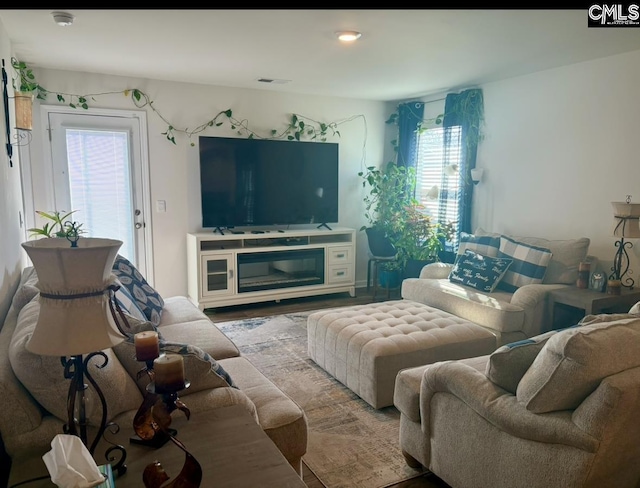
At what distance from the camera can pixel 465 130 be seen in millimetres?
5004

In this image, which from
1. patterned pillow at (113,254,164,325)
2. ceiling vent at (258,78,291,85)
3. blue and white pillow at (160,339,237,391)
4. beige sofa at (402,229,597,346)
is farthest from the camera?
ceiling vent at (258,78,291,85)

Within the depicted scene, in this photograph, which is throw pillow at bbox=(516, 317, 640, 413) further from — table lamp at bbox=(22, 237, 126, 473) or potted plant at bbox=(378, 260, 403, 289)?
potted plant at bbox=(378, 260, 403, 289)

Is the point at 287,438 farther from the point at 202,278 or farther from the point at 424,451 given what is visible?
the point at 202,278

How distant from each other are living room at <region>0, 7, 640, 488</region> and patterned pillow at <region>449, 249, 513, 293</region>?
0.68m

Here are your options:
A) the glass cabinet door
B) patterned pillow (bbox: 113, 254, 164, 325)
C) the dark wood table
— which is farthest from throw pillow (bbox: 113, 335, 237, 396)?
the glass cabinet door

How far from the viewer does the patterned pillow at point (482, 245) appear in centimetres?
425

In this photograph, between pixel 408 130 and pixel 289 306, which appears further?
pixel 408 130

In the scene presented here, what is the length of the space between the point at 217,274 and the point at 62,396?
338 centimetres

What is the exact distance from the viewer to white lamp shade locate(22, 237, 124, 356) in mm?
1139

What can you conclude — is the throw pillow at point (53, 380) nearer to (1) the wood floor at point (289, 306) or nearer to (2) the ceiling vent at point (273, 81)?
(1) the wood floor at point (289, 306)

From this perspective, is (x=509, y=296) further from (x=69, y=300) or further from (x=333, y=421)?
(x=69, y=300)

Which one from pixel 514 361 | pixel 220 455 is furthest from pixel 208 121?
pixel 220 455

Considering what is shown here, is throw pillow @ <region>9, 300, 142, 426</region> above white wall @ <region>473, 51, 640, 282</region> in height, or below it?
below

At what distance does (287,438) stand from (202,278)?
3145 millimetres
